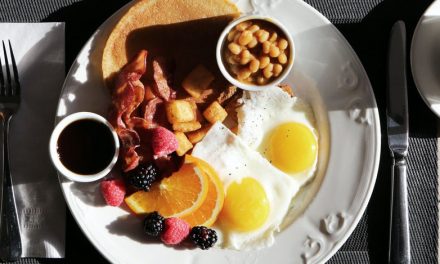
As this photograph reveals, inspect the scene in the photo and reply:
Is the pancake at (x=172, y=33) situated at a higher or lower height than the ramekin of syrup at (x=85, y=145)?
higher

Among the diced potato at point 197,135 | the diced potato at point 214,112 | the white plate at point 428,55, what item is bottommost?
the diced potato at point 197,135

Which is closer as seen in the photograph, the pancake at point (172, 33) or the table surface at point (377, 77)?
the pancake at point (172, 33)

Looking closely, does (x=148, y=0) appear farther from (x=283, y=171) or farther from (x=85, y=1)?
(x=283, y=171)

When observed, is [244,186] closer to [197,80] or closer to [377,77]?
[197,80]

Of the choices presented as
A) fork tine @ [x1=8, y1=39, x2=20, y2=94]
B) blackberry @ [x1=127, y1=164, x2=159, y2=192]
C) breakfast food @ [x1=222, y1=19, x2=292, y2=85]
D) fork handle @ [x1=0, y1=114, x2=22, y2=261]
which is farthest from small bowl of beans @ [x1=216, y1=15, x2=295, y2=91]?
fork handle @ [x1=0, y1=114, x2=22, y2=261]

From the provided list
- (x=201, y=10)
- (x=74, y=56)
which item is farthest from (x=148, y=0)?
(x=74, y=56)

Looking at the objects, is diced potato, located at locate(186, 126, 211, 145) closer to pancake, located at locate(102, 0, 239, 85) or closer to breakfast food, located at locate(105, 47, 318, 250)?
breakfast food, located at locate(105, 47, 318, 250)

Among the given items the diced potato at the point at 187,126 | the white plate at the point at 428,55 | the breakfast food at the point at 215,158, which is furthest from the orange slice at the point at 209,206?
the white plate at the point at 428,55

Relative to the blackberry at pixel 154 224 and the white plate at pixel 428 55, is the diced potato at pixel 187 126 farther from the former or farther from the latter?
the white plate at pixel 428 55
